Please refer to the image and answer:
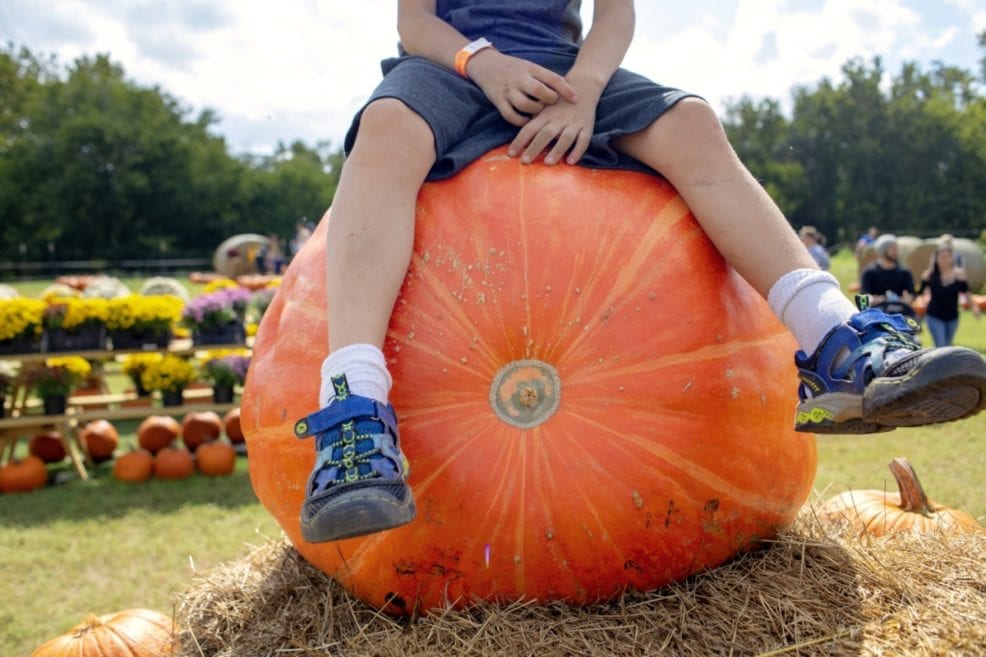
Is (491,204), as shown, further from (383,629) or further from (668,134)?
(383,629)

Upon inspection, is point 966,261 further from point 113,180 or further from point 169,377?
point 113,180

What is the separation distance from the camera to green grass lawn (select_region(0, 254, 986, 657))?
4.17 meters

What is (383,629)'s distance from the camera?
2.13 m

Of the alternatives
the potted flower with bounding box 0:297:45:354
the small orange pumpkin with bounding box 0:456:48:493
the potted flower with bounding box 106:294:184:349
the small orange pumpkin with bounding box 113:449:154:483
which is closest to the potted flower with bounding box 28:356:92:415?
the potted flower with bounding box 0:297:45:354

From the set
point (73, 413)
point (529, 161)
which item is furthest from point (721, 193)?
point (73, 413)

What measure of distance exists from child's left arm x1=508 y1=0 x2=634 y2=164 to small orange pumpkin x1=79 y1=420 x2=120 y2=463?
20.8 feet

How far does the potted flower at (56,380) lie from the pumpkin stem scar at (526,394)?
5.91 meters

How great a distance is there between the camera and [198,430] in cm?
742

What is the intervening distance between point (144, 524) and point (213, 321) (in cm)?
253

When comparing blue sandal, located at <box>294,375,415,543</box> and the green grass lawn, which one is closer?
blue sandal, located at <box>294,375,415,543</box>

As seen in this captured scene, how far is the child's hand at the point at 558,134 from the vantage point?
2.31 metres

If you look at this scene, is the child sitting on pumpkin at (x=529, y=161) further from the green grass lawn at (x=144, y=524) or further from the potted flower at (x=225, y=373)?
the potted flower at (x=225, y=373)

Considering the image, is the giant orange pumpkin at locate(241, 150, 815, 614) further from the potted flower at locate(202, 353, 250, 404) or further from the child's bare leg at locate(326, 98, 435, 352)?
the potted flower at locate(202, 353, 250, 404)

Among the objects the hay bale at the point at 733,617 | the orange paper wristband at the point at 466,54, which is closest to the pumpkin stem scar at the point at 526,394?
the hay bale at the point at 733,617
